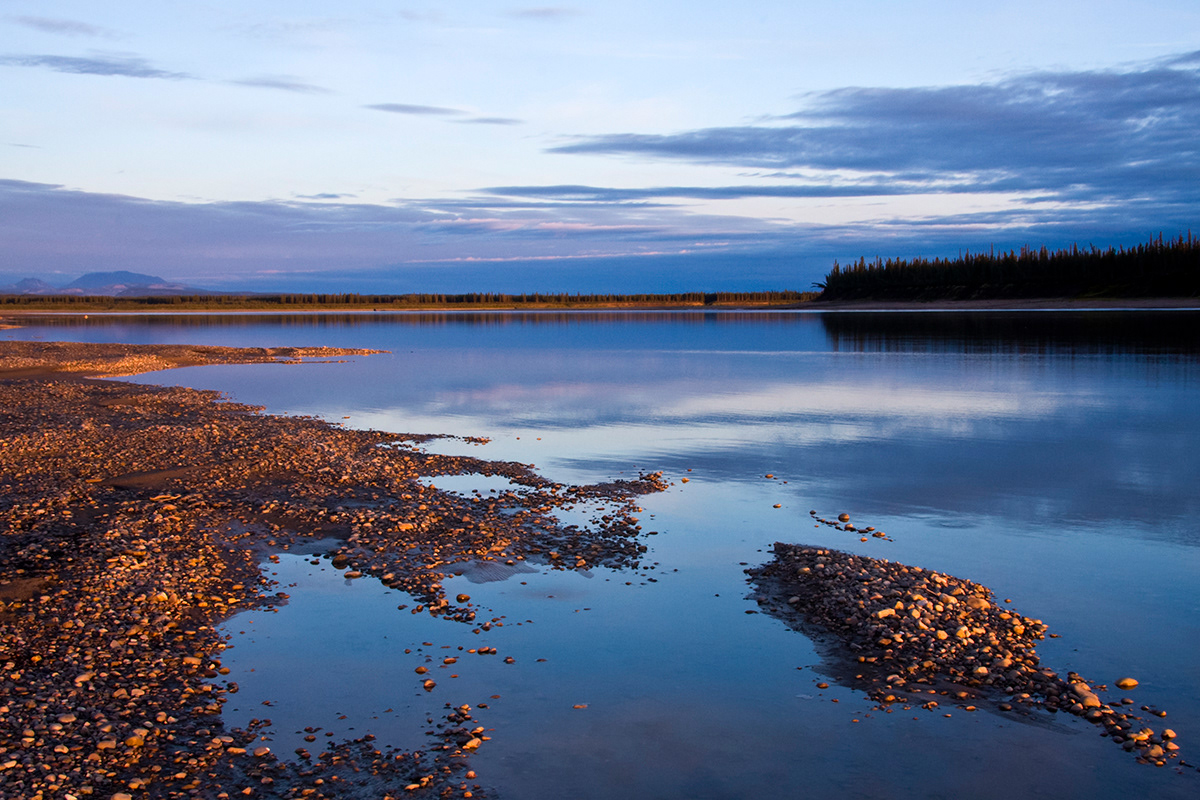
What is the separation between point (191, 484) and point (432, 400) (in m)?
13.9

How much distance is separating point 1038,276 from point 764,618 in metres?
132

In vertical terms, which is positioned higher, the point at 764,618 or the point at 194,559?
the point at 194,559

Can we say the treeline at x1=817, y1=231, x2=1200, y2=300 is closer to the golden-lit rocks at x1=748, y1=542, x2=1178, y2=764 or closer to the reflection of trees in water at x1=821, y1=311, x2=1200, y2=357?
the reflection of trees in water at x1=821, y1=311, x2=1200, y2=357

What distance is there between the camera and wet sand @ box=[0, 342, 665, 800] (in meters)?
5.90

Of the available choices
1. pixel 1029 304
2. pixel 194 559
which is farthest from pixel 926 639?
pixel 1029 304

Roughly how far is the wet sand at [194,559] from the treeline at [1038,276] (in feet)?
370

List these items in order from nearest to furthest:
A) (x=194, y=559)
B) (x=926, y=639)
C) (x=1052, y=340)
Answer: (x=926, y=639) < (x=194, y=559) < (x=1052, y=340)

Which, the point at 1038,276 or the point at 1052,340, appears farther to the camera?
the point at 1038,276

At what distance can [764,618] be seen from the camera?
8742mm

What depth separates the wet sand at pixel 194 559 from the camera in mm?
5898

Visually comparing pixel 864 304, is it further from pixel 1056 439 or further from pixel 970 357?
pixel 1056 439

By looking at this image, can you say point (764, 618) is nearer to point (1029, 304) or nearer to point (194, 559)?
point (194, 559)

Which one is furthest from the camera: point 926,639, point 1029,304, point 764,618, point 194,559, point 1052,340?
point 1029,304

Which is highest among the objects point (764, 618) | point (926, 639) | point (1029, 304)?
point (1029, 304)
